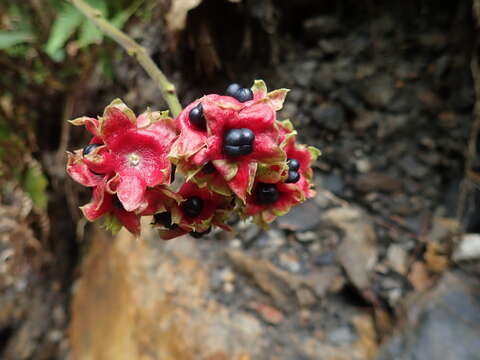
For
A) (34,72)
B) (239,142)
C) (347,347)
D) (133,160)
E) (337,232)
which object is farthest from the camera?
(34,72)

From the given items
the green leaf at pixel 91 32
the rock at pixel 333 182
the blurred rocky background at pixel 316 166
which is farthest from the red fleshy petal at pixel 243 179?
the rock at pixel 333 182

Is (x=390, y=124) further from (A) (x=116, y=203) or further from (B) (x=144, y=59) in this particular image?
(A) (x=116, y=203)

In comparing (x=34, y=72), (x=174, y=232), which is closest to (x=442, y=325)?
(x=174, y=232)

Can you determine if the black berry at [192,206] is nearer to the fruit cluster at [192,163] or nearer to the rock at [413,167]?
the fruit cluster at [192,163]

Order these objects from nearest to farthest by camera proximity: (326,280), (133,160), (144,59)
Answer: (133,160) → (144,59) → (326,280)

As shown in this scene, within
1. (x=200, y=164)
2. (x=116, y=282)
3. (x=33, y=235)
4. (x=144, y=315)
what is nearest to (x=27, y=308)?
(x=33, y=235)

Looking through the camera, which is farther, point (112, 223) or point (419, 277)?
point (419, 277)

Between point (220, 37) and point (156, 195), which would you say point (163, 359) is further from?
point (220, 37)
